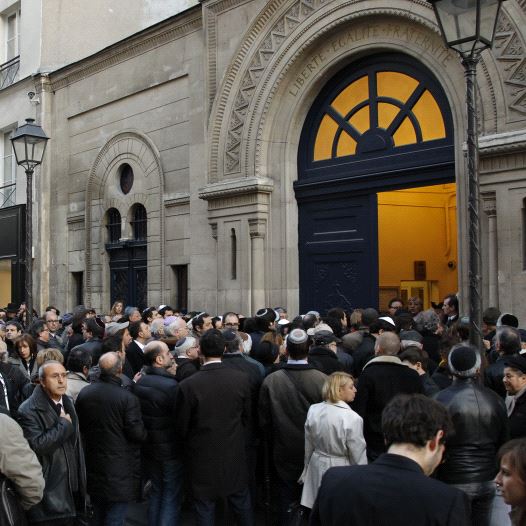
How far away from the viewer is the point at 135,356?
27.8 ft

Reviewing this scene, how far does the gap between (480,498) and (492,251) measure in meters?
6.39

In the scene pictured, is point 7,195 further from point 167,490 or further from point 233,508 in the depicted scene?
point 233,508

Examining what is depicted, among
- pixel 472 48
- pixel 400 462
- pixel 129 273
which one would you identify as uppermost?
pixel 472 48

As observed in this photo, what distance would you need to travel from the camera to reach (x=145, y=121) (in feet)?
57.9

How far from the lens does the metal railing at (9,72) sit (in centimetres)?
2312

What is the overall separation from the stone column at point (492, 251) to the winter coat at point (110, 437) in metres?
6.61

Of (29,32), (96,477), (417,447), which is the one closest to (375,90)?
(96,477)

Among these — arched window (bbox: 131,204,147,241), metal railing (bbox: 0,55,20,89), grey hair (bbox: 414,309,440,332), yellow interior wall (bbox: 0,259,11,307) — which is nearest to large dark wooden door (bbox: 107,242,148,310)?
arched window (bbox: 131,204,147,241)

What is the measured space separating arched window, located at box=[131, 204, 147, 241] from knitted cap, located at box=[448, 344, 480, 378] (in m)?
13.5

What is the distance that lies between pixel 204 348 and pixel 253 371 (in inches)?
27.5

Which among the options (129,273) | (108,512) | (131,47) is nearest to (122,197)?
(129,273)

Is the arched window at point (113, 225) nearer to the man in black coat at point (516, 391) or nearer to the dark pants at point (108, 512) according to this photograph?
the dark pants at point (108, 512)

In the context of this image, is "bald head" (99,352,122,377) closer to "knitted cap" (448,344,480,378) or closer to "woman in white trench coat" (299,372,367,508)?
"woman in white trench coat" (299,372,367,508)

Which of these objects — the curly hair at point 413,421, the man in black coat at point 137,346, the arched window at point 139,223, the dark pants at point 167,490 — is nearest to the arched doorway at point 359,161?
the arched window at point 139,223
